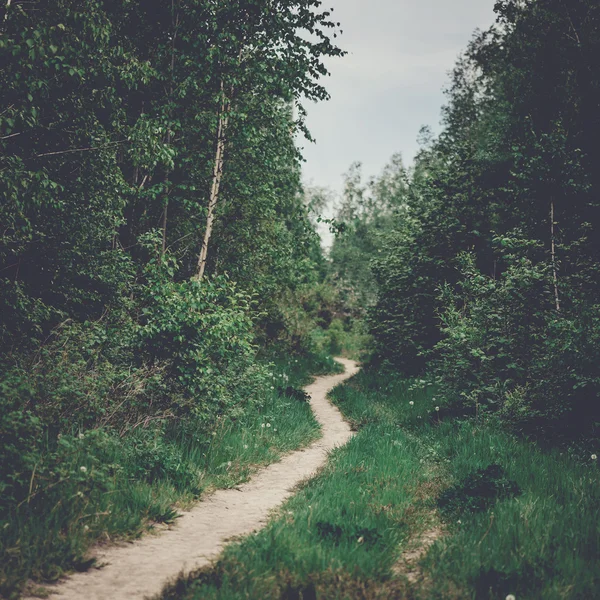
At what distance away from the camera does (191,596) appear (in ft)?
11.6

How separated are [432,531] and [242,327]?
14.8 feet

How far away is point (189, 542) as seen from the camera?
15.7ft

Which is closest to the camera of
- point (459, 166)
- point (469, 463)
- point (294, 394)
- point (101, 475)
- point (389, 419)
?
point (101, 475)

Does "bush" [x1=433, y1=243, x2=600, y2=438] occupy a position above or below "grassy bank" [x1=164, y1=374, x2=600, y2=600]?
above

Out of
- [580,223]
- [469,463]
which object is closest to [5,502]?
[469,463]

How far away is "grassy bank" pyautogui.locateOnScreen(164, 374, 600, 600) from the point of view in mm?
3760

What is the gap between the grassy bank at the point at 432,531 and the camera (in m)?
3.76

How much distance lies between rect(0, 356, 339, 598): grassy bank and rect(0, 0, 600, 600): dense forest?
3 cm

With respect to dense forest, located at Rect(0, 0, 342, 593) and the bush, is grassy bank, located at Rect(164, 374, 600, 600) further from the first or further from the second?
dense forest, located at Rect(0, 0, 342, 593)

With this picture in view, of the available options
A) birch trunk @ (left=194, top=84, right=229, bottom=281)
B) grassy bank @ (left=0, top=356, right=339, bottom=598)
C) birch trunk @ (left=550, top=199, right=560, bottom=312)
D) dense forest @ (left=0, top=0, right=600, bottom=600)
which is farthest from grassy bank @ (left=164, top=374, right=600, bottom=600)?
birch trunk @ (left=194, top=84, right=229, bottom=281)

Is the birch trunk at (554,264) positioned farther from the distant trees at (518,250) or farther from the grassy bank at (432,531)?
the grassy bank at (432,531)

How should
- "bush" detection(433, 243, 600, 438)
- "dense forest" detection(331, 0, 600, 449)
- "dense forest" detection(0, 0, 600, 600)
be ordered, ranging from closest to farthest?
"dense forest" detection(0, 0, 600, 600) < "bush" detection(433, 243, 600, 438) < "dense forest" detection(331, 0, 600, 449)

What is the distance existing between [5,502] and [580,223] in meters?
10.6

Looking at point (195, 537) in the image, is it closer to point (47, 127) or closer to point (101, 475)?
point (101, 475)
